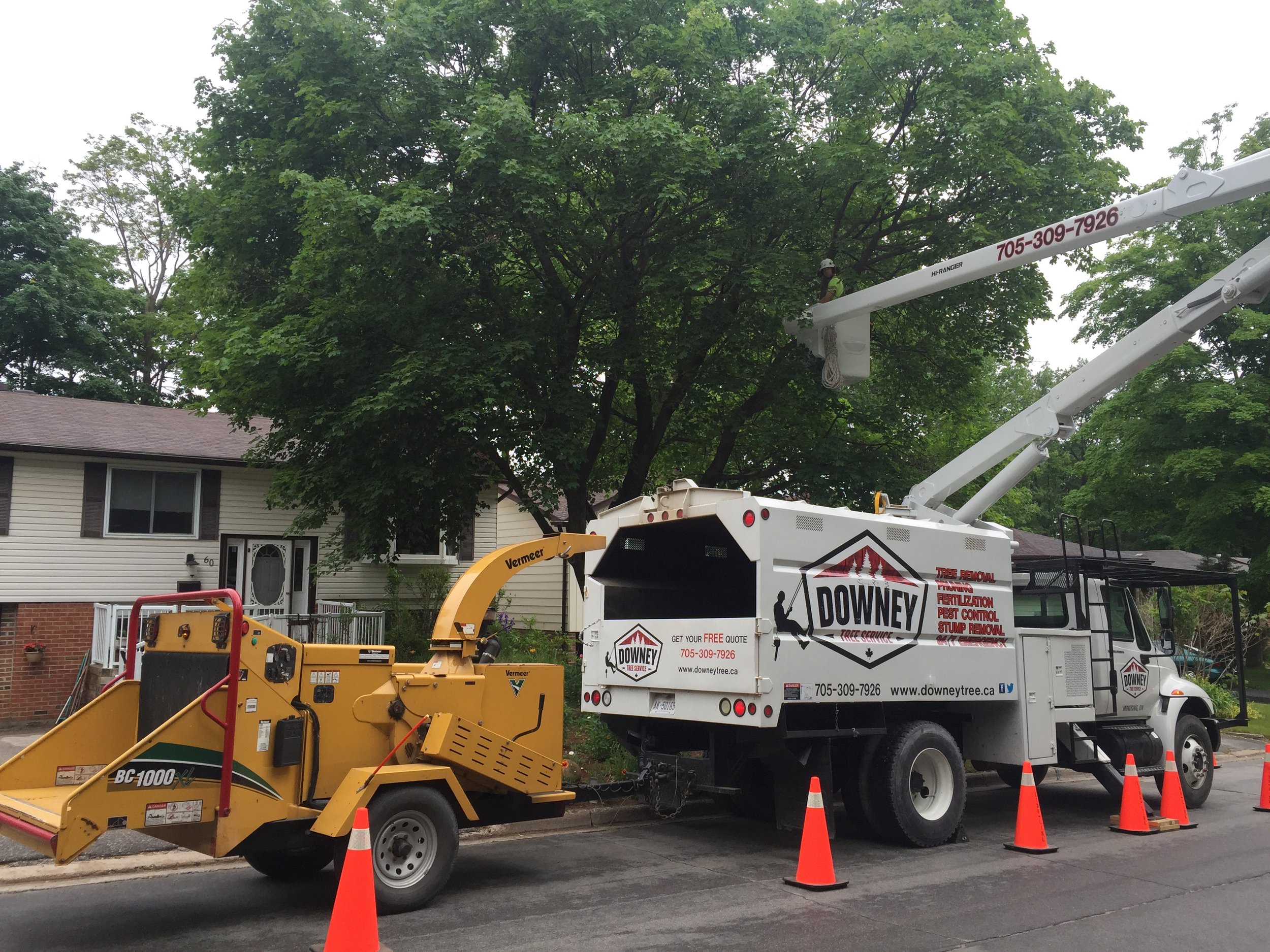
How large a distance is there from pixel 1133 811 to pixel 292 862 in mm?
7501

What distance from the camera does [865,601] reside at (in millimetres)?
8703

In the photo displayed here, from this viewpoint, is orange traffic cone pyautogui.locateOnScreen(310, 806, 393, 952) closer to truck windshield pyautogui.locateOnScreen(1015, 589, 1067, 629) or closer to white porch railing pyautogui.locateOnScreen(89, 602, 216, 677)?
Result: truck windshield pyautogui.locateOnScreen(1015, 589, 1067, 629)

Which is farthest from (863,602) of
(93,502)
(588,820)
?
(93,502)

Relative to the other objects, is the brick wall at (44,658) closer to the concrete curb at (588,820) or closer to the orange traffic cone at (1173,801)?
the concrete curb at (588,820)

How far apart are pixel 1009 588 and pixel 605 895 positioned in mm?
5073

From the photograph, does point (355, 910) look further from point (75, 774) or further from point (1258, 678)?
point (1258, 678)

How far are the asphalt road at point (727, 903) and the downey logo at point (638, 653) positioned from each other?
1.51m

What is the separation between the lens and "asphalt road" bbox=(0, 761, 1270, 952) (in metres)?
6.18

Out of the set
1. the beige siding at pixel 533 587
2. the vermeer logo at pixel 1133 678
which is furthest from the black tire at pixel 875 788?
the beige siding at pixel 533 587

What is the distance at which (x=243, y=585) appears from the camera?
1836 centimetres

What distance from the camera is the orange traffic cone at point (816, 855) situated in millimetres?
7367

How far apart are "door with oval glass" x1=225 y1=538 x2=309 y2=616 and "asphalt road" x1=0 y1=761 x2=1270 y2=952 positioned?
1098 centimetres

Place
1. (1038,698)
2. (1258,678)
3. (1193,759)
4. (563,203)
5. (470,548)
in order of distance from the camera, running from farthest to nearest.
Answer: (1258,678)
(470,548)
(563,203)
(1193,759)
(1038,698)

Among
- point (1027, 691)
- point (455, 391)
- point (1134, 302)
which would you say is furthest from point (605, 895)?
point (1134, 302)
